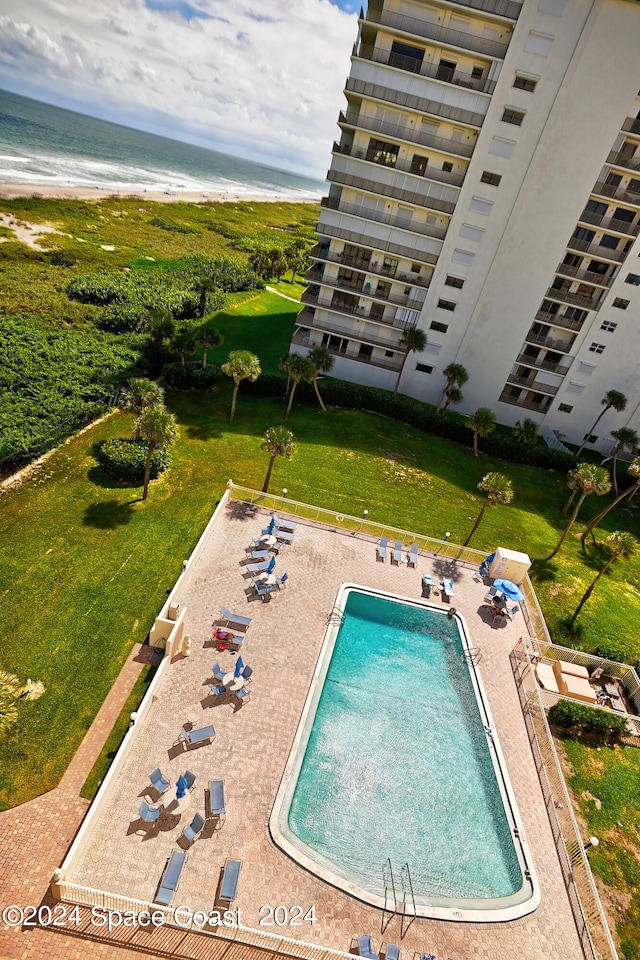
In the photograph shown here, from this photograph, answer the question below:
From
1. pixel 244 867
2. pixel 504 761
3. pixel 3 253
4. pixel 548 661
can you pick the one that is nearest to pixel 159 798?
pixel 244 867

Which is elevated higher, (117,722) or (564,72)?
(564,72)

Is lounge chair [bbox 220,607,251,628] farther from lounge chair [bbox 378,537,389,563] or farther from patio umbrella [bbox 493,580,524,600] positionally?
→ patio umbrella [bbox 493,580,524,600]

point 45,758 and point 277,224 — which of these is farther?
point 277,224

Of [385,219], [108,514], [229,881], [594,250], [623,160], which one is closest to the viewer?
[229,881]

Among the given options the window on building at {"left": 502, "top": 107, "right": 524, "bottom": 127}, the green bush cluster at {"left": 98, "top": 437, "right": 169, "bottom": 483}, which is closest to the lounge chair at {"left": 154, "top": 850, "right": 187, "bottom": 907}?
the green bush cluster at {"left": 98, "top": 437, "right": 169, "bottom": 483}

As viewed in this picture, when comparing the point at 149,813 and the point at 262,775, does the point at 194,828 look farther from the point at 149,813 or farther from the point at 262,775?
the point at 262,775

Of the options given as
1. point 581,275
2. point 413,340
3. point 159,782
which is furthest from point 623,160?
point 159,782

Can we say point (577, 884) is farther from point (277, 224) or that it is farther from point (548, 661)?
point (277, 224)
